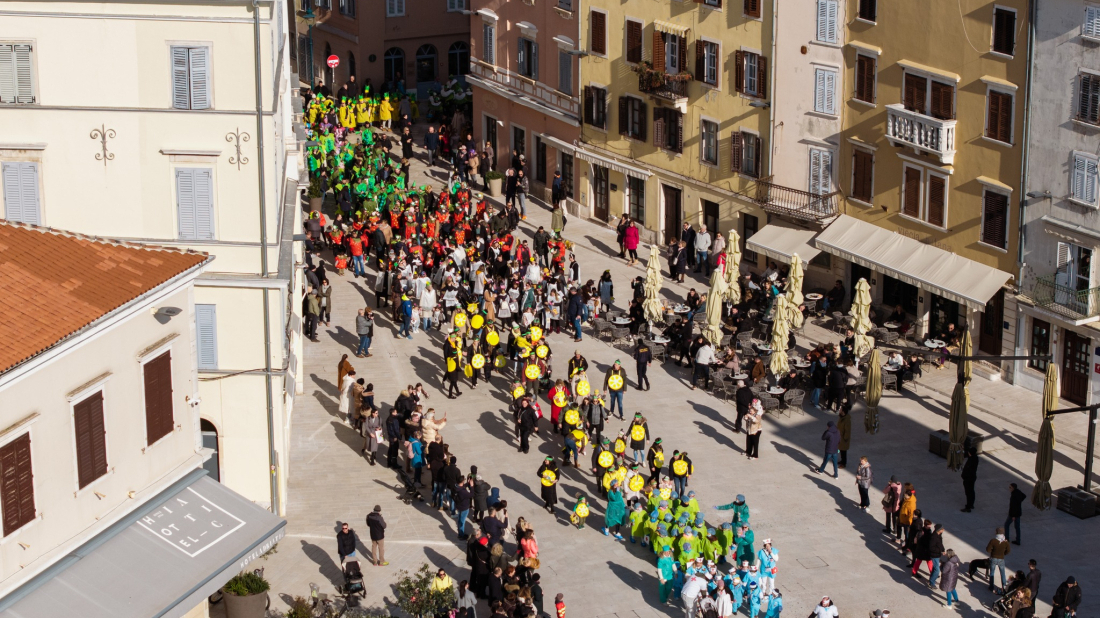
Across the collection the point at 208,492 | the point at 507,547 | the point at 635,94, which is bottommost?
the point at 507,547

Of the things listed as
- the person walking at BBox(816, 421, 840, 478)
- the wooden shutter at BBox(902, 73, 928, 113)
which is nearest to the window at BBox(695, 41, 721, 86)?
the wooden shutter at BBox(902, 73, 928, 113)

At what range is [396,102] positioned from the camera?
79.0m

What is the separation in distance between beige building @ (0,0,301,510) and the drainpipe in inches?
1.4

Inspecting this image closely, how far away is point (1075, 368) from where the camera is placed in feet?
156

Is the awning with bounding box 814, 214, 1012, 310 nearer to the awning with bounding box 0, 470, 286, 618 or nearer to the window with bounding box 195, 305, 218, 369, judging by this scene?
the window with bounding box 195, 305, 218, 369

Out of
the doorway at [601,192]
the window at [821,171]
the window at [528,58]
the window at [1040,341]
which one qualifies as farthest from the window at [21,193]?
the window at [528,58]

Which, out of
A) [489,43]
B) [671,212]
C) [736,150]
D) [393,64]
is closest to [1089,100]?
[736,150]

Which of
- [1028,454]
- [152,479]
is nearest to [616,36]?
[1028,454]

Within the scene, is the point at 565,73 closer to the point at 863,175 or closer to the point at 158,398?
the point at 863,175

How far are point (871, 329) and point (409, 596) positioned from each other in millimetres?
19927

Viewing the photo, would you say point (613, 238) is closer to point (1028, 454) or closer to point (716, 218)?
point (716, 218)

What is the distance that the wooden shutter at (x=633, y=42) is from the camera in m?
61.6

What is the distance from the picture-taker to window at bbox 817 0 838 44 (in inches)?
2124

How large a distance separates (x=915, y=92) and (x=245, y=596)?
27361 millimetres
